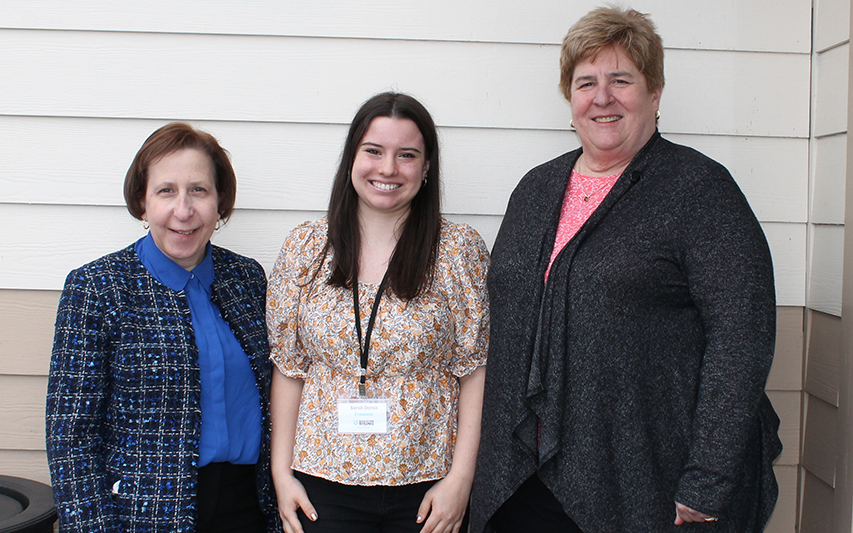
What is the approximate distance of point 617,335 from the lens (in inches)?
56.6

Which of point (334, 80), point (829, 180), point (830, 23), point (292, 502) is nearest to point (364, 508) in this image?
point (292, 502)

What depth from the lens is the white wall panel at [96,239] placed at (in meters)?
2.05

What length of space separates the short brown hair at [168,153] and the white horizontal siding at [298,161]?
0.34 m

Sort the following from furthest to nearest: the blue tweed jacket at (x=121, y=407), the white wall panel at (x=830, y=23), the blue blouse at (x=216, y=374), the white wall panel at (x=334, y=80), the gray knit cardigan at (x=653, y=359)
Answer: the white wall panel at (x=334, y=80), the white wall panel at (x=830, y=23), the blue blouse at (x=216, y=374), the blue tweed jacket at (x=121, y=407), the gray knit cardigan at (x=653, y=359)

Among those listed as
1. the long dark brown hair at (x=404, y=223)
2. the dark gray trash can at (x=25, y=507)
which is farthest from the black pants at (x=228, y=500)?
the long dark brown hair at (x=404, y=223)

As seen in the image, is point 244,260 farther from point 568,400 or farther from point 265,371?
point 568,400

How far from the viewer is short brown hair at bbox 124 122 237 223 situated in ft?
5.37

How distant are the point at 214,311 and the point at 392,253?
Result: 491mm

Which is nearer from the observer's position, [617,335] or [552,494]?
[617,335]

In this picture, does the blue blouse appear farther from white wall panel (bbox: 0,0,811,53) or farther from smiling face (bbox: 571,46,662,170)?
smiling face (bbox: 571,46,662,170)

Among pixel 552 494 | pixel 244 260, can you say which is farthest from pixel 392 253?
pixel 552 494

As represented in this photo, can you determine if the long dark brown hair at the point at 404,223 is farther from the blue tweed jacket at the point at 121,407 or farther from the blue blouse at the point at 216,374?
the blue tweed jacket at the point at 121,407

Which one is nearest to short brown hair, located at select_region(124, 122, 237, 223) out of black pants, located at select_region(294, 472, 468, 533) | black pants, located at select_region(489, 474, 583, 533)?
black pants, located at select_region(294, 472, 468, 533)

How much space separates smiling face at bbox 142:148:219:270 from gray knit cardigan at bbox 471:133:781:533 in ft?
2.72
